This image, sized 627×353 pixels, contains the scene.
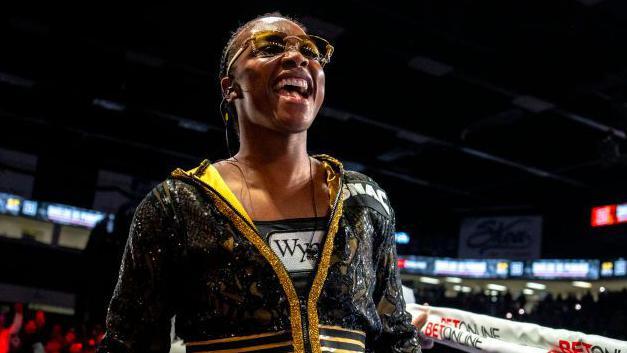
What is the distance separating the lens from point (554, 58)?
9.80 metres

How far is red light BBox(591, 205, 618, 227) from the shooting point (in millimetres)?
16062

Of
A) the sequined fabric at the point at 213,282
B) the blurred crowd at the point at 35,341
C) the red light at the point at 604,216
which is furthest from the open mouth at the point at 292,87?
the red light at the point at 604,216

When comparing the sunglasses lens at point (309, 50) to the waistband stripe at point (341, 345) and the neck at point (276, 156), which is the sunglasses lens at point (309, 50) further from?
the waistband stripe at point (341, 345)

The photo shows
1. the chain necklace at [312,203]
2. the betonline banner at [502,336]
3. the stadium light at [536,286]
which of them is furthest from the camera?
the stadium light at [536,286]

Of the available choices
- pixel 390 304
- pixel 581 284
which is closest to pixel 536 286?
pixel 581 284

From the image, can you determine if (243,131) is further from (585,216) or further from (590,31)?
(585,216)

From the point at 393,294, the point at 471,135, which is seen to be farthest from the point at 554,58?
the point at 393,294

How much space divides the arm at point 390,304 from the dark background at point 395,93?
7615 mm

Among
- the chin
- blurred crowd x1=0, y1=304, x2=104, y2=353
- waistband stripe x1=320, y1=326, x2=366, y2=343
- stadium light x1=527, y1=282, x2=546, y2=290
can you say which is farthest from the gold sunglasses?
stadium light x1=527, y1=282, x2=546, y2=290

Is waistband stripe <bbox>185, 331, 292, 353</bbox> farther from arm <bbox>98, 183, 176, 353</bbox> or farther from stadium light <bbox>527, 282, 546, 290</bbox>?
stadium light <bbox>527, 282, 546, 290</bbox>

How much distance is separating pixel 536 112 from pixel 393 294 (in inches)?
460

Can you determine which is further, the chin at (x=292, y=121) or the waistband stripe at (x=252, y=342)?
the chin at (x=292, y=121)

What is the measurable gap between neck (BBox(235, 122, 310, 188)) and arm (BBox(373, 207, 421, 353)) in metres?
0.24

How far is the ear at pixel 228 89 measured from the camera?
5.05 feet
